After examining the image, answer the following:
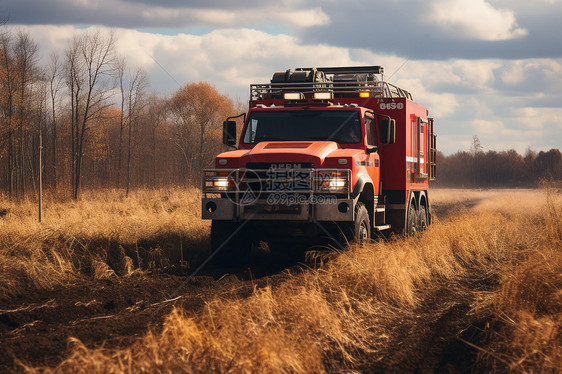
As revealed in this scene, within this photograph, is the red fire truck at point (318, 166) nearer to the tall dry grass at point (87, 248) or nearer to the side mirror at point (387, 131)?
the side mirror at point (387, 131)

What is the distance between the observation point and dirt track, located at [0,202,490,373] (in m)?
5.81

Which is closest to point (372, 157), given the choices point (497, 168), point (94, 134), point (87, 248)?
point (87, 248)

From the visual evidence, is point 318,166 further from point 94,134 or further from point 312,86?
point 94,134

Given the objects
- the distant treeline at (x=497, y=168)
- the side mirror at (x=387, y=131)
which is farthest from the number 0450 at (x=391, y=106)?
the distant treeline at (x=497, y=168)

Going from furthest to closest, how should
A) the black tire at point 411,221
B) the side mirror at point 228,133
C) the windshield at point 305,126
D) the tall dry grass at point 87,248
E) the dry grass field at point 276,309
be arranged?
1. the black tire at point 411,221
2. the side mirror at point 228,133
3. the windshield at point 305,126
4. the tall dry grass at point 87,248
5. the dry grass field at point 276,309

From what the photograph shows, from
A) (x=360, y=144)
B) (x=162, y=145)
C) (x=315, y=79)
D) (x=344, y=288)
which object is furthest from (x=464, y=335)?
(x=162, y=145)

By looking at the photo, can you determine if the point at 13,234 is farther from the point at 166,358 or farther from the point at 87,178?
the point at 87,178

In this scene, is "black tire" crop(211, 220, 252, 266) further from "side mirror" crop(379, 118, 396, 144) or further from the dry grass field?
"side mirror" crop(379, 118, 396, 144)

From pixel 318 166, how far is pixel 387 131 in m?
2.31

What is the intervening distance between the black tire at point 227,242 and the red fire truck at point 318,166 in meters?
0.02

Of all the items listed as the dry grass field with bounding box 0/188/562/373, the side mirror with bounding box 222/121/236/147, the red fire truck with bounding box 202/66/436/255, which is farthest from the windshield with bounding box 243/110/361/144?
the dry grass field with bounding box 0/188/562/373

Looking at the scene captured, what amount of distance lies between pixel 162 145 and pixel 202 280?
6466 cm

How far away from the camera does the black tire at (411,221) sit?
14.2 meters

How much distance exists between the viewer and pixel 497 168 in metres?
114
